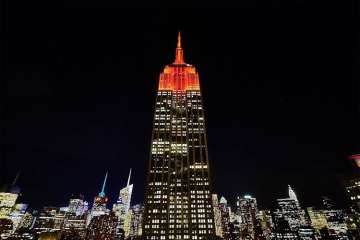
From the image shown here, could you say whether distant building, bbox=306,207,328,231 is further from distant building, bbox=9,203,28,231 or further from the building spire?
distant building, bbox=9,203,28,231

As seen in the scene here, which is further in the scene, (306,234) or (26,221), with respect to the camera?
(26,221)

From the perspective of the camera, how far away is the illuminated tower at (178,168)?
327 feet

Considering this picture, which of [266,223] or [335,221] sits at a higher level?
[266,223]

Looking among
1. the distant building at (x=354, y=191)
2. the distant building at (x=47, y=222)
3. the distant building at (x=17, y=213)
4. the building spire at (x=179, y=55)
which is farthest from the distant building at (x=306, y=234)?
the distant building at (x=17, y=213)

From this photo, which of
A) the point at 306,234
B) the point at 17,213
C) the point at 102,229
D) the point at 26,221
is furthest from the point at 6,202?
the point at 306,234

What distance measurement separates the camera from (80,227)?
648ft

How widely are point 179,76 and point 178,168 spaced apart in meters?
62.4

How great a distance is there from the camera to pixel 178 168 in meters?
116

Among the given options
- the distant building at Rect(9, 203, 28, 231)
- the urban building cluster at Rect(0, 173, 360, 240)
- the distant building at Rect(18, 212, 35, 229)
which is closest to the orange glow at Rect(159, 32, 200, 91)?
the urban building cluster at Rect(0, 173, 360, 240)

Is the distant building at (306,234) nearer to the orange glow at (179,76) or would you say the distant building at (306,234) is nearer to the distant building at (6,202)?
the orange glow at (179,76)

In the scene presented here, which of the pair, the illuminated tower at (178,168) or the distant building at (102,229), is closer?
the illuminated tower at (178,168)

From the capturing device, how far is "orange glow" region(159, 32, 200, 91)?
149 meters

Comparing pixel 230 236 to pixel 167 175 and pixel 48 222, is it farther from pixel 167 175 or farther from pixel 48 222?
pixel 48 222

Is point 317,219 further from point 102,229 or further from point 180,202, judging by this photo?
point 102,229
